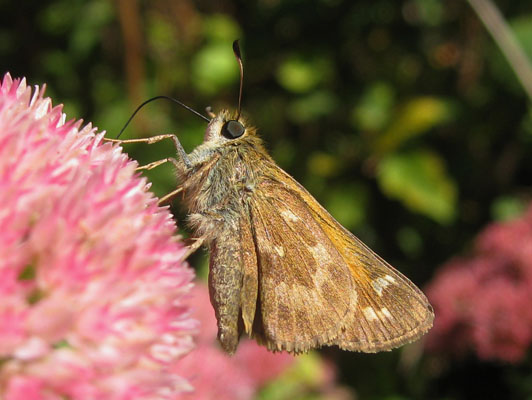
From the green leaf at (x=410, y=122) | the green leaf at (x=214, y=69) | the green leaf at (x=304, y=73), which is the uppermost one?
the green leaf at (x=214, y=69)

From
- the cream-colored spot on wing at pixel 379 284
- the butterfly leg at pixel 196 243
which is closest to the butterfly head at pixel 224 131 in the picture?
the butterfly leg at pixel 196 243

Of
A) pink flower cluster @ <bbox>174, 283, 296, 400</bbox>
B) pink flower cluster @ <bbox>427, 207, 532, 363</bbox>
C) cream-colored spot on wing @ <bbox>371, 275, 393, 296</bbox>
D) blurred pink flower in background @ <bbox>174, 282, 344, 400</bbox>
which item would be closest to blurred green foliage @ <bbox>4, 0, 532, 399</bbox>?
pink flower cluster @ <bbox>427, 207, 532, 363</bbox>

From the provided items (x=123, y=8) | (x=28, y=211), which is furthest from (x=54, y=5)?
(x=28, y=211)

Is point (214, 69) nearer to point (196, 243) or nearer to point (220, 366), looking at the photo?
point (220, 366)

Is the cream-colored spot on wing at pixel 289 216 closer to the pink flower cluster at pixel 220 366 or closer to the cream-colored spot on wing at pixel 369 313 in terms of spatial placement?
the cream-colored spot on wing at pixel 369 313

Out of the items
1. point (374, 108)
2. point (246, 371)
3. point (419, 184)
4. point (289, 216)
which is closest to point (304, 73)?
point (374, 108)

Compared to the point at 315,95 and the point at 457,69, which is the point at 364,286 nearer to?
the point at 315,95

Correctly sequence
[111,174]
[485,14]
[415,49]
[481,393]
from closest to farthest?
[111,174]
[485,14]
[481,393]
[415,49]

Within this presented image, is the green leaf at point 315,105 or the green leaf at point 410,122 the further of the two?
the green leaf at point 315,105
